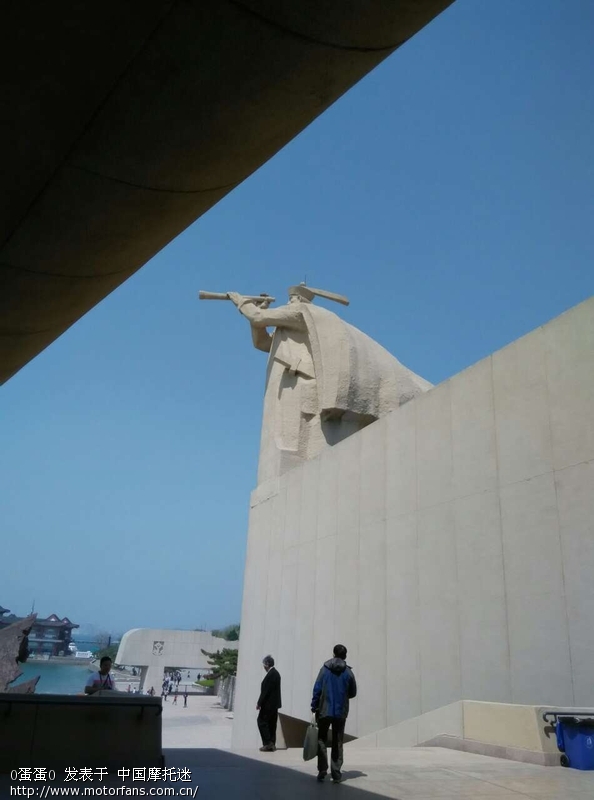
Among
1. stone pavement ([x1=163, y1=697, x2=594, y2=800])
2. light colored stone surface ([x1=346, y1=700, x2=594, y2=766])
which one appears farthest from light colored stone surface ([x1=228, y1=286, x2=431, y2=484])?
stone pavement ([x1=163, y1=697, x2=594, y2=800])

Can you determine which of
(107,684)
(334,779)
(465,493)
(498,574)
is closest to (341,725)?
(334,779)

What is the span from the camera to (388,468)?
9305 mm

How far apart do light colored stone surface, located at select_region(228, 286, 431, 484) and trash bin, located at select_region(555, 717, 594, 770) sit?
27.2 feet

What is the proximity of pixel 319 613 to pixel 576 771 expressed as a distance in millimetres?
5751

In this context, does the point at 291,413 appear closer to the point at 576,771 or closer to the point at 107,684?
the point at 107,684

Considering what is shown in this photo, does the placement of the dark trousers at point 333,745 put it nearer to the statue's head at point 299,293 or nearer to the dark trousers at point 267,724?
the dark trousers at point 267,724

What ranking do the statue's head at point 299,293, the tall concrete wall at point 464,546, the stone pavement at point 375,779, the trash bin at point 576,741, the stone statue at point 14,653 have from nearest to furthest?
the stone pavement at point 375,779
the trash bin at point 576,741
the tall concrete wall at point 464,546
the stone statue at point 14,653
the statue's head at point 299,293

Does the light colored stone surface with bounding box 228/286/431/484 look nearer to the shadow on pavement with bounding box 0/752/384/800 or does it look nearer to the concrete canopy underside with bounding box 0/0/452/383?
the shadow on pavement with bounding box 0/752/384/800

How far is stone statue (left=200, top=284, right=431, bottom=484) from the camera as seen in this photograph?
43.5ft

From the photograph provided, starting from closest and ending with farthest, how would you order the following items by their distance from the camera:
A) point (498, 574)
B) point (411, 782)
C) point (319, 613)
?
point (411, 782) < point (498, 574) < point (319, 613)

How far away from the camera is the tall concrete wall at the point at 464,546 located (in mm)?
6215

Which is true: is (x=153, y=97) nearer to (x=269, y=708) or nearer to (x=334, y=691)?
(x=334, y=691)

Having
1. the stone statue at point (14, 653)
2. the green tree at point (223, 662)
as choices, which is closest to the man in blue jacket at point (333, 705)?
the stone statue at point (14, 653)

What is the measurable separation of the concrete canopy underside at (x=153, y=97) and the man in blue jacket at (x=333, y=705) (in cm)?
349
